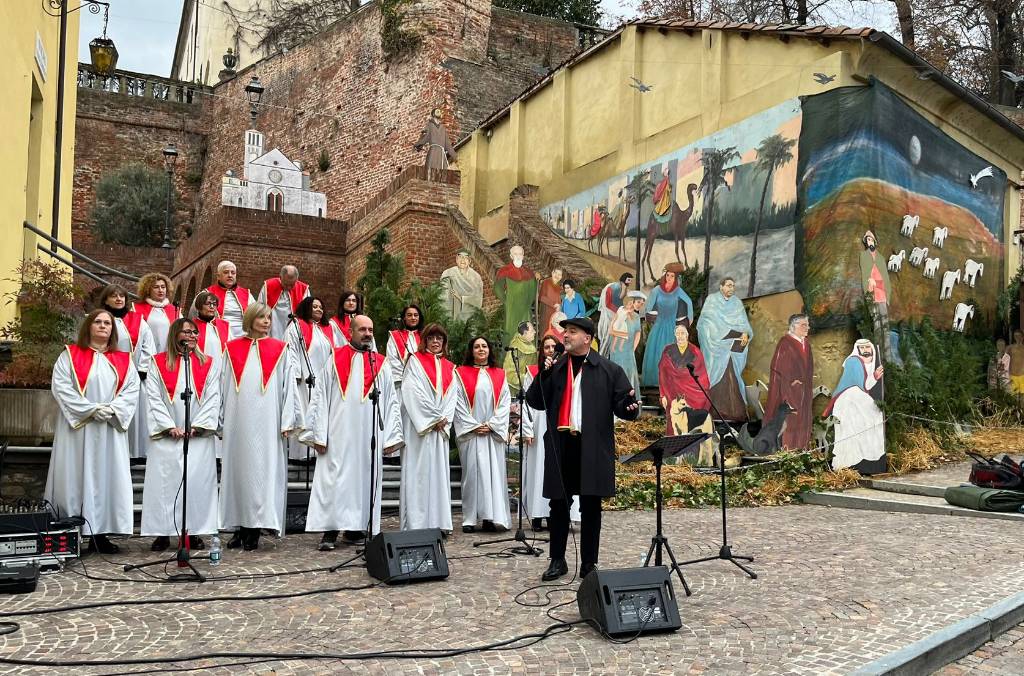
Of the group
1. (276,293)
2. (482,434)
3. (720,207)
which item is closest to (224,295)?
(276,293)

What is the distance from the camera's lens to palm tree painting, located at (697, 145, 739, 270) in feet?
50.4

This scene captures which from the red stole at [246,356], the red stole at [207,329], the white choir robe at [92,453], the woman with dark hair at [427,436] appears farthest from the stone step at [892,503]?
the white choir robe at [92,453]

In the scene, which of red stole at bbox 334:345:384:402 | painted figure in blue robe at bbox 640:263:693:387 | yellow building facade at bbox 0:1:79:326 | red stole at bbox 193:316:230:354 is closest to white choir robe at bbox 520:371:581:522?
red stole at bbox 334:345:384:402

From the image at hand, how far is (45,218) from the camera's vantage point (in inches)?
599

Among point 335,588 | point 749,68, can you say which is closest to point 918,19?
point 749,68

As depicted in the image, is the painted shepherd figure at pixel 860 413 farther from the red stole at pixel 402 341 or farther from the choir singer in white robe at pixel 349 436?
the choir singer in white robe at pixel 349 436

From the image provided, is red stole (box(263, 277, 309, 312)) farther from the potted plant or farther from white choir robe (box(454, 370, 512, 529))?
white choir robe (box(454, 370, 512, 529))

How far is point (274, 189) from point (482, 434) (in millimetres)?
27256

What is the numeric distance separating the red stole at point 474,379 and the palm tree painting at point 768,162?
20.1 ft

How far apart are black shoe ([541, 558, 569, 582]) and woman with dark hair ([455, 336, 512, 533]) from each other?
8.69 feet

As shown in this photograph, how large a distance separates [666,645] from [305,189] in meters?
32.0

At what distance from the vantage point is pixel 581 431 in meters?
6.80

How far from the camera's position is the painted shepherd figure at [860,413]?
13148 mm

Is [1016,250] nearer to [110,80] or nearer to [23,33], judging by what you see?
[23,33]
